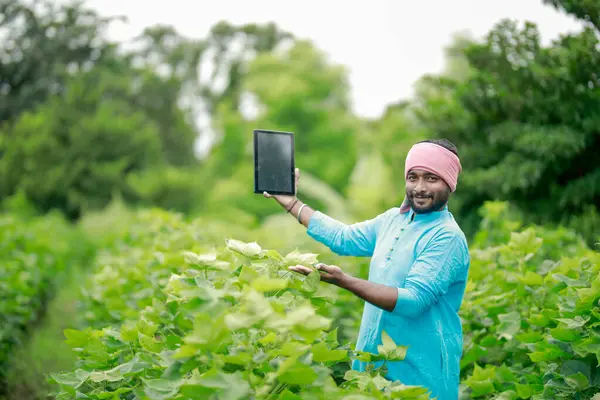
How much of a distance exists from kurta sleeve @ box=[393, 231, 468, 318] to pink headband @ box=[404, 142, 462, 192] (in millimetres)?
274

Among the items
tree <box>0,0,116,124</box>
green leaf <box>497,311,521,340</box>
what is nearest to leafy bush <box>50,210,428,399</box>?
green leaf <box>497,311,521,340</box>

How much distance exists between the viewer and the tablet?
354 cm

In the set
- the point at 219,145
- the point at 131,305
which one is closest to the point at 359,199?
the point at 131,305

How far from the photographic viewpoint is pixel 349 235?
3.45 meters

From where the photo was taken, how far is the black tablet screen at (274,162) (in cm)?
354

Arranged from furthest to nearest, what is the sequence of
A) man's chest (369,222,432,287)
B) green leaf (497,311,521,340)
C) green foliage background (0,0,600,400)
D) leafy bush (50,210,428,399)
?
green leaf (497,311,521,340)
man's chest (369,222,432,287)
green foliage background (0,0,600,400)
leafy bush (50,210,428,399)

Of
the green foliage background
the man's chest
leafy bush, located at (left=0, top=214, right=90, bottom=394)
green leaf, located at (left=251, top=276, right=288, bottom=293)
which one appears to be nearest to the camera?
green leaf, located at (left=251, top=276, right=288, bottom=293)

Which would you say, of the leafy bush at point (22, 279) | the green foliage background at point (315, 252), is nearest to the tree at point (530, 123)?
the green foliage background at point (315, 252)

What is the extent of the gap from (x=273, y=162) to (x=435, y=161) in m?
0.94

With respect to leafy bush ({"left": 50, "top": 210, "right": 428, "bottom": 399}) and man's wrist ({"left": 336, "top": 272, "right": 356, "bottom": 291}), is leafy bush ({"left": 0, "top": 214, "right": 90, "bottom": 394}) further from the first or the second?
man's wrist ({"left": 336, "top": 272, "right": 356, "bottom": 291})

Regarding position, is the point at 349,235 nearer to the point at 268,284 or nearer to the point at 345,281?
the point at 345,281

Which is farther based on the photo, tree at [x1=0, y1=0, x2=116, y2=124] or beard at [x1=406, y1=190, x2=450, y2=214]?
tree at [x1=0, y1=0, x2=116, y2=124]

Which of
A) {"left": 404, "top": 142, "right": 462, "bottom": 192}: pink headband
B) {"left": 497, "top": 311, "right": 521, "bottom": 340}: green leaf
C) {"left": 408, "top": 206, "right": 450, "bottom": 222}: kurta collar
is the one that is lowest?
{"left": 497, "top": 311, "right": 521, "bottom": 340}: green leaf

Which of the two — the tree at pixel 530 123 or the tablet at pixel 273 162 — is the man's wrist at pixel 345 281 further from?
the tree at pixel 530 123
